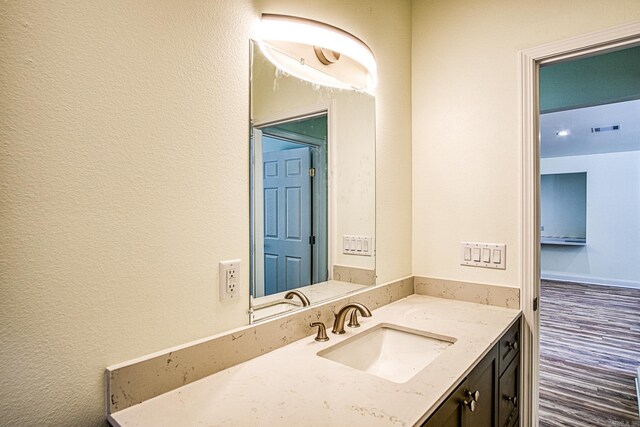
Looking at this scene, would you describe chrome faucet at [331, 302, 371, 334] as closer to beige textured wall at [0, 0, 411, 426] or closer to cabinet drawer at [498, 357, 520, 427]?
beige textured wall at [0, 0, 411, 426]

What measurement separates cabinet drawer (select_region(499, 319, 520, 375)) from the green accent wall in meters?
1.55

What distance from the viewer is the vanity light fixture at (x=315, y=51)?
1.17m

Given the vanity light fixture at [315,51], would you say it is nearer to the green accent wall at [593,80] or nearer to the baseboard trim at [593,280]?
the green accent wall at [593,80]

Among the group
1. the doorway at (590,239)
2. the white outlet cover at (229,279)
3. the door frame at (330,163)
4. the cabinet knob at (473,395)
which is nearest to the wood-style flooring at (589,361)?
the doorway at (590,239)

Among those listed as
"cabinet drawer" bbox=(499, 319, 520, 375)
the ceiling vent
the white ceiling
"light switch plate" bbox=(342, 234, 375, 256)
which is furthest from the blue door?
the ceiling vent

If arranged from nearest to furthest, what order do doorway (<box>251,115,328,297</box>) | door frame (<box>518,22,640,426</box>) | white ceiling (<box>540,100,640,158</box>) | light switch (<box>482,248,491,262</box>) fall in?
doorway (<box>251,115,328,297</box>), door frame (<box>518,22,640,426</box>), light switch (<box>482,248,491,262</box>), white ceiling (<box>540,100,640,158</box>)

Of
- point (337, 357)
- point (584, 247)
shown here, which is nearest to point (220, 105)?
point (337, 357)

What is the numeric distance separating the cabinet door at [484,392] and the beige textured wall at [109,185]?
0.72m

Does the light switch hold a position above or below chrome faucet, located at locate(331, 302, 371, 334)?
above

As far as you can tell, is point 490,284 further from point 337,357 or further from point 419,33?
point 419,33

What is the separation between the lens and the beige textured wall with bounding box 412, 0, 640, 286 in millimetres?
1621

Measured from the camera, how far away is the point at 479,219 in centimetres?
175

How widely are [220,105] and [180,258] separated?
0.44 meters

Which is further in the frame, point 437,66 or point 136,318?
Result: point 437,66
